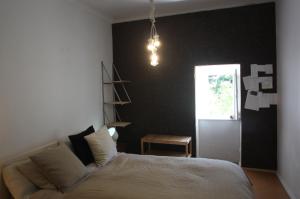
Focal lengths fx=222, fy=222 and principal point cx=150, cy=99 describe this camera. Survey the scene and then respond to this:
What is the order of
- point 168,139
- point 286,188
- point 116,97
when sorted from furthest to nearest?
point 116,97
point 168,139
point 286,188

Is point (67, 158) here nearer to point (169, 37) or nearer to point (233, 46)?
point (169, 37)

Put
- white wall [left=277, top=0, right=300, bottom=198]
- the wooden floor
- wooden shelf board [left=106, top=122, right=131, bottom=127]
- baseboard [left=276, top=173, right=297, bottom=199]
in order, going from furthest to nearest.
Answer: wooden shelf board [left=106, top=122, right=131, bottom=127]
the wooden floor
baseboard [left=276, top=173, right=297, bottom=199]
white wall [left=277, top=0, right=300, bottom=198]

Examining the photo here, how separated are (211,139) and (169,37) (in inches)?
81.6

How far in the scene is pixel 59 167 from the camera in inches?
84.0

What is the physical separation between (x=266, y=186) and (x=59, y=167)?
2.84 metres

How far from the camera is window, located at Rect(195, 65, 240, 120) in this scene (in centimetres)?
412

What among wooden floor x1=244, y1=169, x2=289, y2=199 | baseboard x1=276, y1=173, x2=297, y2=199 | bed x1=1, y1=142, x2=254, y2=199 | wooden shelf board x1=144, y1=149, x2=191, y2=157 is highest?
bed x1=1, y1=142, x2=254, y2=199

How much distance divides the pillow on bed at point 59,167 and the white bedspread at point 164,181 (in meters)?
0.10

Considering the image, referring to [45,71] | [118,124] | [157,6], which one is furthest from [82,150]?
[157,6]

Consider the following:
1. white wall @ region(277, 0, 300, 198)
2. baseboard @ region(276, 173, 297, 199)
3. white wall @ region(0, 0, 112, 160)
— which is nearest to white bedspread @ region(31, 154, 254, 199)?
white wall @ region(0, 0, 112, 160)

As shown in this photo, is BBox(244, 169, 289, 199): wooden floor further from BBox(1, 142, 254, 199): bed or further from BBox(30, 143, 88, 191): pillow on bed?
BBox(30, 143, 88, 191): pillow on bed

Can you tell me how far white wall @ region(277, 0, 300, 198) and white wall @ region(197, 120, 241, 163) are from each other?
775mm

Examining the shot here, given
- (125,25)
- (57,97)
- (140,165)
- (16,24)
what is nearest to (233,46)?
(125,25)

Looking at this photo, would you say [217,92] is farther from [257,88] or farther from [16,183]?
[16,183]
